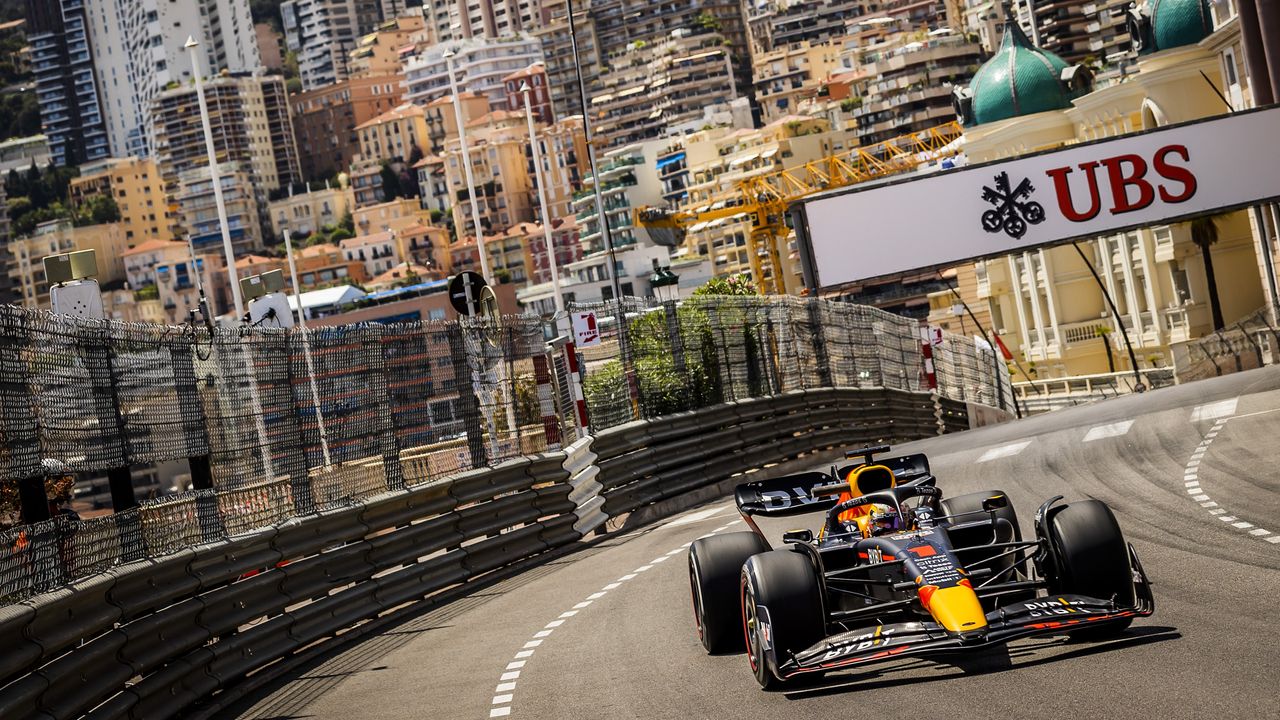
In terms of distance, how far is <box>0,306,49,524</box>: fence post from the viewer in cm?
1023

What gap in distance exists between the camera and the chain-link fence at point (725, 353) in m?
24.5

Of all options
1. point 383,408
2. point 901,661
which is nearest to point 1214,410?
point 383,408

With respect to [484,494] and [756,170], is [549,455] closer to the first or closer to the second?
[484,494]

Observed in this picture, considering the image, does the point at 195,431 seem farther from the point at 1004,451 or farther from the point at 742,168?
the point at 742,168

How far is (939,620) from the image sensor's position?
8844mm

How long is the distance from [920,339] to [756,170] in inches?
5096

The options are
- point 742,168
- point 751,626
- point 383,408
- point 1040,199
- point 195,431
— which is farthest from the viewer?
point 742,168

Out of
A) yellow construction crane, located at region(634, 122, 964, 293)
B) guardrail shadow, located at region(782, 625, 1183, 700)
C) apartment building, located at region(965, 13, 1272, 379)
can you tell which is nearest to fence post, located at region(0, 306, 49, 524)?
guardrail shadow, located at region(782, 625, 1183, 700)

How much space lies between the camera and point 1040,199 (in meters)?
38.7

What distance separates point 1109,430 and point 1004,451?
1487mm

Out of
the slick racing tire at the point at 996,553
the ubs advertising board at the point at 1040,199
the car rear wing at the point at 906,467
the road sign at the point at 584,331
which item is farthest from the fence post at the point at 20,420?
the ubs advertising board at the point at 1040,199

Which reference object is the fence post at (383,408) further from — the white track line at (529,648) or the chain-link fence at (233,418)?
the white track line at (529,648)

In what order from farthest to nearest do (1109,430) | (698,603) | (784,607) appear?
(1109,430), (698,603), (784,607)

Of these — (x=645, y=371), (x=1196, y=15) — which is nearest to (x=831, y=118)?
(x=1196, y=15)
